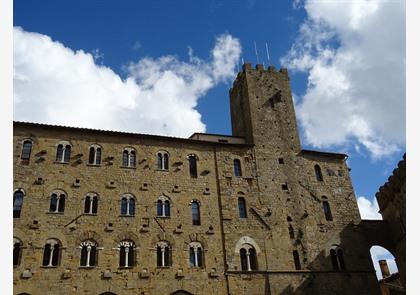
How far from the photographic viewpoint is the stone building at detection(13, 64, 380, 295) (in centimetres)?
2167

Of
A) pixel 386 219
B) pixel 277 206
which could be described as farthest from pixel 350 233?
pixel 277 206

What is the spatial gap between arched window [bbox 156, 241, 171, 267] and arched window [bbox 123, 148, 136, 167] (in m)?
5.71

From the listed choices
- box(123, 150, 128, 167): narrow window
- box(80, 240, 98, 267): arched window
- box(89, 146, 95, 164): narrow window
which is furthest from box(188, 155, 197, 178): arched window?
box(80, 240, 98, 267): arched window

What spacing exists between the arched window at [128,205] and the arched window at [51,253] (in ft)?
13.7

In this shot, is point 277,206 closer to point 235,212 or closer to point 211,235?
point 235,212

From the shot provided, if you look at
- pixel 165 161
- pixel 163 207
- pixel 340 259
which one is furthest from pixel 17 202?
pixel 340 259

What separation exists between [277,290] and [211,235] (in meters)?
5.34

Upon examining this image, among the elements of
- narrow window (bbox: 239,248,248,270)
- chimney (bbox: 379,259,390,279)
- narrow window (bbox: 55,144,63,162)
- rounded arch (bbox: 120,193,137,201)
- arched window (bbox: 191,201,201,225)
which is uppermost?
narrow window (bbox: 55,144,63,162)

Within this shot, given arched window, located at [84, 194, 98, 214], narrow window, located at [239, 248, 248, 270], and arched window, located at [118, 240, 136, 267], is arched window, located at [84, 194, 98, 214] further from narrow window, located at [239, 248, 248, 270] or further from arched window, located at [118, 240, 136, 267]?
narrow window, located at [239, 248, 248, 270]

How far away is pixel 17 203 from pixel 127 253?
277 inches

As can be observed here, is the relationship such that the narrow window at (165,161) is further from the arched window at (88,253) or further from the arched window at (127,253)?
the arched window at (88,253)

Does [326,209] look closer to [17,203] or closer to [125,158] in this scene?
[125,158]

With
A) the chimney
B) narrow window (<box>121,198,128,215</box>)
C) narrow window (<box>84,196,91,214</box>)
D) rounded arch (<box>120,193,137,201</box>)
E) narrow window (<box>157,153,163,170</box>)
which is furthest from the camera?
the chimney

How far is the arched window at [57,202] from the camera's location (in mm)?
22578
